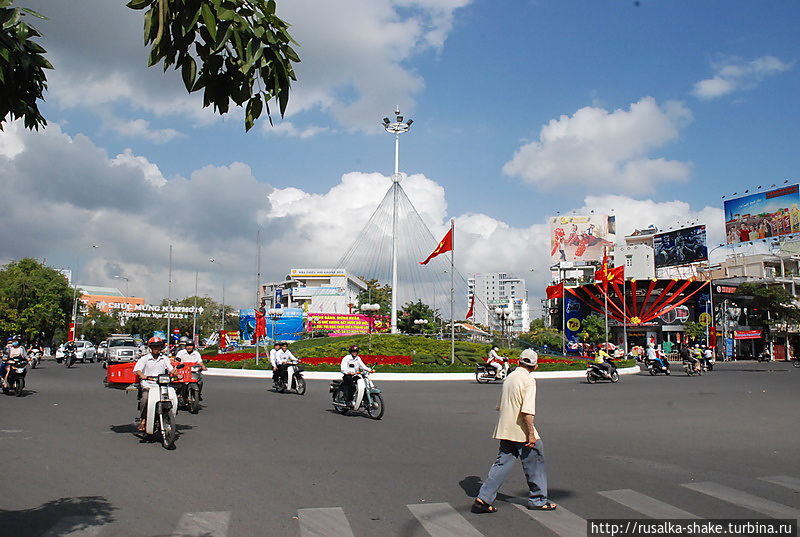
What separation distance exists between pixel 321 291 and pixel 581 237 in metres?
39.4

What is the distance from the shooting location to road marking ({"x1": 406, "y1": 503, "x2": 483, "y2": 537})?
5105 mm

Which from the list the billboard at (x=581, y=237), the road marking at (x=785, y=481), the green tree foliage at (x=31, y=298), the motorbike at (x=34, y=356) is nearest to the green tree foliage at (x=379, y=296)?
the billboard at (x=581, y=237)

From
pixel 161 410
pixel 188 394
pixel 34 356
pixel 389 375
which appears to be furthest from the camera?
pixel 34 356

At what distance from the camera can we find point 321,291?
95312 millimetres

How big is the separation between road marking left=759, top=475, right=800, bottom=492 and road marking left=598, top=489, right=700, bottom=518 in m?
1.77

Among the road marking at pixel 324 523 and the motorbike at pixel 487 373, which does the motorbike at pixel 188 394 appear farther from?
the motorbike at pixel 487 373

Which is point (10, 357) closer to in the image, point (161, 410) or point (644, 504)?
point (161, 410)

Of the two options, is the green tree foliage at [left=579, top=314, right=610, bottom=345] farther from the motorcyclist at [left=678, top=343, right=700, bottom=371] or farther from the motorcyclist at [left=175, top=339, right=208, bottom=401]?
the motorcyclist at [left=175, top=339, right=208, bottom=401]

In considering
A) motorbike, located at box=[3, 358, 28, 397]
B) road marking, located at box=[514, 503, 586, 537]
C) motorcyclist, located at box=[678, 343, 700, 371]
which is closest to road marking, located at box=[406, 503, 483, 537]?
road marking, located at box=[514, 503, 586, 537]

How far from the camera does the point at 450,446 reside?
9.44 metres

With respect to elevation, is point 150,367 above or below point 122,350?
above

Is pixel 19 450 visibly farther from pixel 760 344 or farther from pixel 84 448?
pixel 760 344

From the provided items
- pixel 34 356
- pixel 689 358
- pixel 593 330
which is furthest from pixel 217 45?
pixel 593 330

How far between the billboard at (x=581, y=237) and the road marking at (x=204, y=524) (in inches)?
2928
